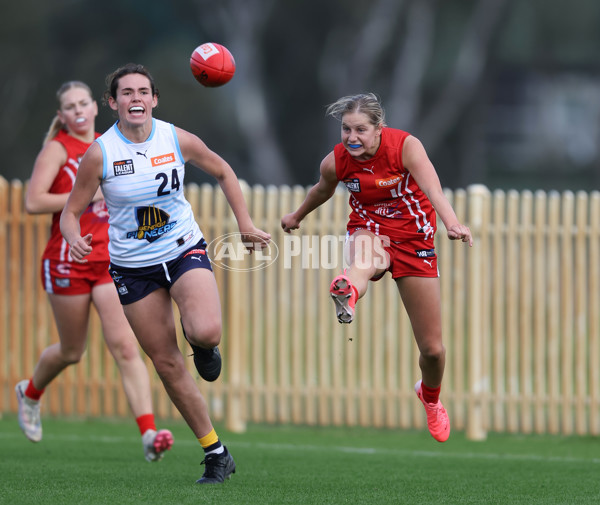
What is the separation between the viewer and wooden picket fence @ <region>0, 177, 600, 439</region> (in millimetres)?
10289

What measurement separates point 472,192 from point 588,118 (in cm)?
2482

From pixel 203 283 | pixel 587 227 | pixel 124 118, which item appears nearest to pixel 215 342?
pixel 203 283

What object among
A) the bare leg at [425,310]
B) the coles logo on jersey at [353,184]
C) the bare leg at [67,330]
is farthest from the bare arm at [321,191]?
the bare leg at [67,330]

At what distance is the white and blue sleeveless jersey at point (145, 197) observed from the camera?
245 inches

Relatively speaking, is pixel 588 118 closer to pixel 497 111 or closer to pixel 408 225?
pixel 497 111

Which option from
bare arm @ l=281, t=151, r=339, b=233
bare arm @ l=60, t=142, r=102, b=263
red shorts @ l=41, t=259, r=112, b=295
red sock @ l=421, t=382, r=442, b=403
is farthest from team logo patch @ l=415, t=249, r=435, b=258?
red shorts @ l=41, t=259, r=112, b=295

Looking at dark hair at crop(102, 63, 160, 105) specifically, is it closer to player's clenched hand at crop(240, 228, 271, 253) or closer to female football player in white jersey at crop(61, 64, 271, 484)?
female football player in white jersey at crop(61, 64, 271, 484)

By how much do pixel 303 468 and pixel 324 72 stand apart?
77.4ft

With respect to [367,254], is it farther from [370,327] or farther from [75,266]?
[370,327]

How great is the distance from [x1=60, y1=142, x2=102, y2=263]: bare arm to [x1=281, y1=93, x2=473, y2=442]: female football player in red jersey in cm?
152

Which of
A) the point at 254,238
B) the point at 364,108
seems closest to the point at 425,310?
the point at 254,238

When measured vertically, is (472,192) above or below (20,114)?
below

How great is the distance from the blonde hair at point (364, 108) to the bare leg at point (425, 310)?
106 centimetres

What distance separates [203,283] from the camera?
247 inches
